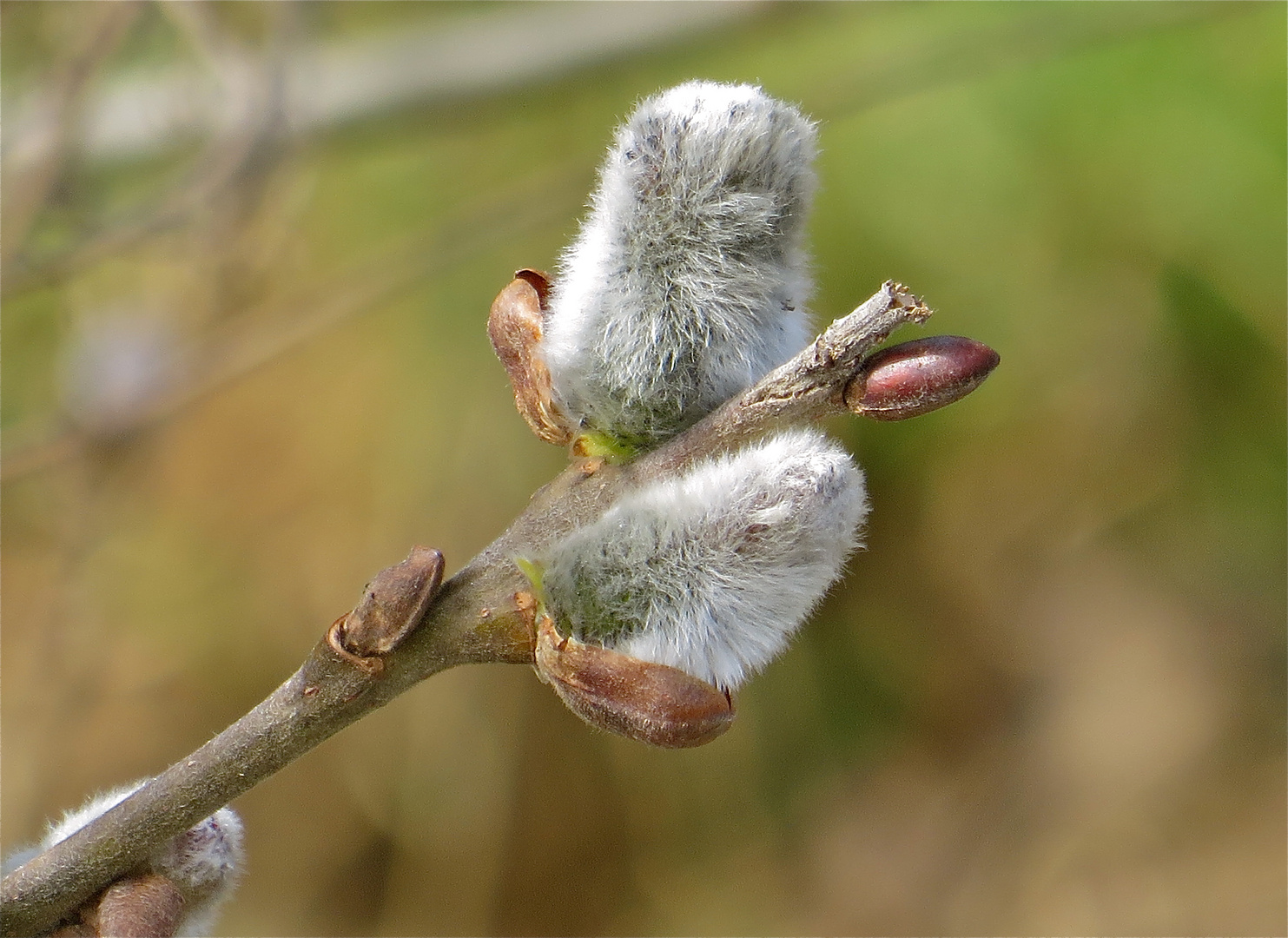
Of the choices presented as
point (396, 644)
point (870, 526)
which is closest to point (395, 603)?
point (396, 644)

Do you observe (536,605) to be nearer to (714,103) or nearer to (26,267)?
(714,103)

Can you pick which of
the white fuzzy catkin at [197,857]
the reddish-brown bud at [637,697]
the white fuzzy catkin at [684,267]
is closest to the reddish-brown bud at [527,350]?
the white fuzzy catkin at [684,267]

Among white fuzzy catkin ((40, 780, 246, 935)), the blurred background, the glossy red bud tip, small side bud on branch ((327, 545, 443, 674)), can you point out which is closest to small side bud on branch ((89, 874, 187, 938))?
white fuzzy catkin ((40, 780, 246, 935))

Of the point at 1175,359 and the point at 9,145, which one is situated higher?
the point at 9,145

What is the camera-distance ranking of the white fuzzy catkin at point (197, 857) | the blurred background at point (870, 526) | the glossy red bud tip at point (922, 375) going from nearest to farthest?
the glossy red bud tip at point (922, 375)
the white fuzzy catkin at point (197, 857)
the blurred background at point (870, 526)

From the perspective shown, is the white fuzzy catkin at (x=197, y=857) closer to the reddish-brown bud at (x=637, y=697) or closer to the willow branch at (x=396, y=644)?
the willow branch at (x=396, y=644)

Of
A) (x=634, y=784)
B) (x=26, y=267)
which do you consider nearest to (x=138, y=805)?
(x=26, y=267)

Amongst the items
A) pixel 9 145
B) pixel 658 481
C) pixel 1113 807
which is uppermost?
pixel 9 145

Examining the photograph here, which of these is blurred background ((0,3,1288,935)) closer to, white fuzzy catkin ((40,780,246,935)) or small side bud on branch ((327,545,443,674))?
white fuzzy catkin ((40,780,246,935))
